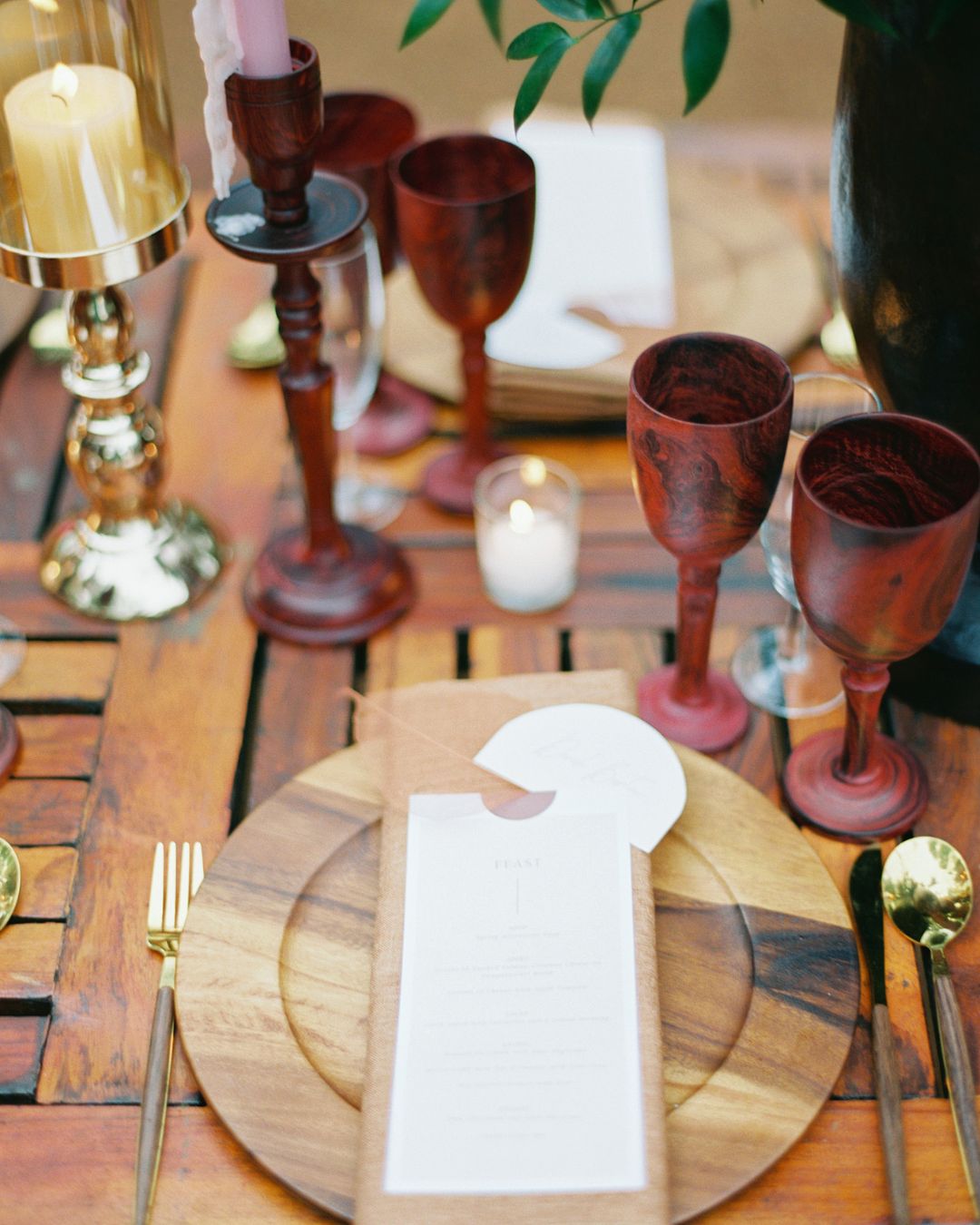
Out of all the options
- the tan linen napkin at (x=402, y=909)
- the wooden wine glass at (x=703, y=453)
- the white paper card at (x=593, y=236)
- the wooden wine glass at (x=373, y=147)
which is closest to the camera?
the tan linen napkin at (x=402, y=909)

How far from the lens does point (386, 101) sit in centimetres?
90

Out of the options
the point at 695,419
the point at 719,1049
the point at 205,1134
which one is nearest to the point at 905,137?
the point at 695,419

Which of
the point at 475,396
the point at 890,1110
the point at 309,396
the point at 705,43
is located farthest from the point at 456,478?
the point at 890,1110

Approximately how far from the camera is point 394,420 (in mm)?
972

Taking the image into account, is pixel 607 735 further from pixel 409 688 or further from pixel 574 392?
pixel 574 392

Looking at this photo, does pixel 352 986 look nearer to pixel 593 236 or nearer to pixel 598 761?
pixel 598 761

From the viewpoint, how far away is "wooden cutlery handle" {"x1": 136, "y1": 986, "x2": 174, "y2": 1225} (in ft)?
1.80

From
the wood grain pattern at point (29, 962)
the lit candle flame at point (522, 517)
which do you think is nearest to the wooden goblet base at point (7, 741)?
the wood grain pattern at point (29, 962)

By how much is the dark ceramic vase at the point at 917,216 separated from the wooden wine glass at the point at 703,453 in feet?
0.27

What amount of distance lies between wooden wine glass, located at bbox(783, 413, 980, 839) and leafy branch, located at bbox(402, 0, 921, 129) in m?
0.17

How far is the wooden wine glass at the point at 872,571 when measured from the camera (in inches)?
22.1

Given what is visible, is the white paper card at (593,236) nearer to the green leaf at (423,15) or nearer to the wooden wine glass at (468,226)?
the wooden wine glass at (468,226)

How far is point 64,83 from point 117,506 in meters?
0.26

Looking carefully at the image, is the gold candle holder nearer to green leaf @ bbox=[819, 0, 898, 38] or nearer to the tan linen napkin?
the tan linen napkin
